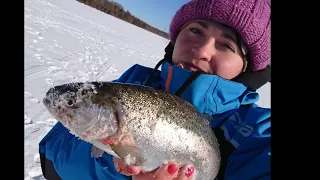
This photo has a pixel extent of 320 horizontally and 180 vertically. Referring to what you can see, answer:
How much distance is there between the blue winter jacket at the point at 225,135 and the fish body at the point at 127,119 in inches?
11.6

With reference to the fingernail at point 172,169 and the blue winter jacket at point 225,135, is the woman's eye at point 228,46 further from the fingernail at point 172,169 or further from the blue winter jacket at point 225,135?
the fingernail at point 172,169

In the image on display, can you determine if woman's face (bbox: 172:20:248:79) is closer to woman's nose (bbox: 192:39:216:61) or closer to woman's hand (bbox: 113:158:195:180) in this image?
woman's nose (bbox: 192:39:216:61)

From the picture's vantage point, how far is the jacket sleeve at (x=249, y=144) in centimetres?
114

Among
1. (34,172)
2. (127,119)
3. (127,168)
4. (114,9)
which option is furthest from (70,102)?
(114,9)

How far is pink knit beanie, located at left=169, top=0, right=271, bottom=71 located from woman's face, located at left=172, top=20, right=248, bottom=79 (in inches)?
1.8

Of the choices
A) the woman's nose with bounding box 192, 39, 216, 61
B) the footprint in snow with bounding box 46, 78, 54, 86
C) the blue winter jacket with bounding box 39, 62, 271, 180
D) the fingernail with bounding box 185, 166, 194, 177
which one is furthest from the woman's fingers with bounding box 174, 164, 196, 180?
the footprint in snow with bounding box 46, 78, 54, 86

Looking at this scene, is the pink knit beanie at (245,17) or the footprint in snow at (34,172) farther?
the footprint in snow at (34,172)

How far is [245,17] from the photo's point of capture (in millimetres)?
1509

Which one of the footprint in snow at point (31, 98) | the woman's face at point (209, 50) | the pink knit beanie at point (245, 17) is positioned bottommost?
the footprint in snow at point (31, 98)

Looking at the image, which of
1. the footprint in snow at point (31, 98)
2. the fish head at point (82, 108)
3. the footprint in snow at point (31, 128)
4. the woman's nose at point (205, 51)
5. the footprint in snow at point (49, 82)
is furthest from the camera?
the footprint in snow at point (49, 82)

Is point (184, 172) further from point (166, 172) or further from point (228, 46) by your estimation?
point (228, 46)

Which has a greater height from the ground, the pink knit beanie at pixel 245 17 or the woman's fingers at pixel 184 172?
the pink knit beanie at pixel 245 17

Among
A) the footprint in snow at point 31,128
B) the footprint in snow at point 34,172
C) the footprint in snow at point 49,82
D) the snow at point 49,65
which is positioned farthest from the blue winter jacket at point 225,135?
the footprint in snow at point 49,82
